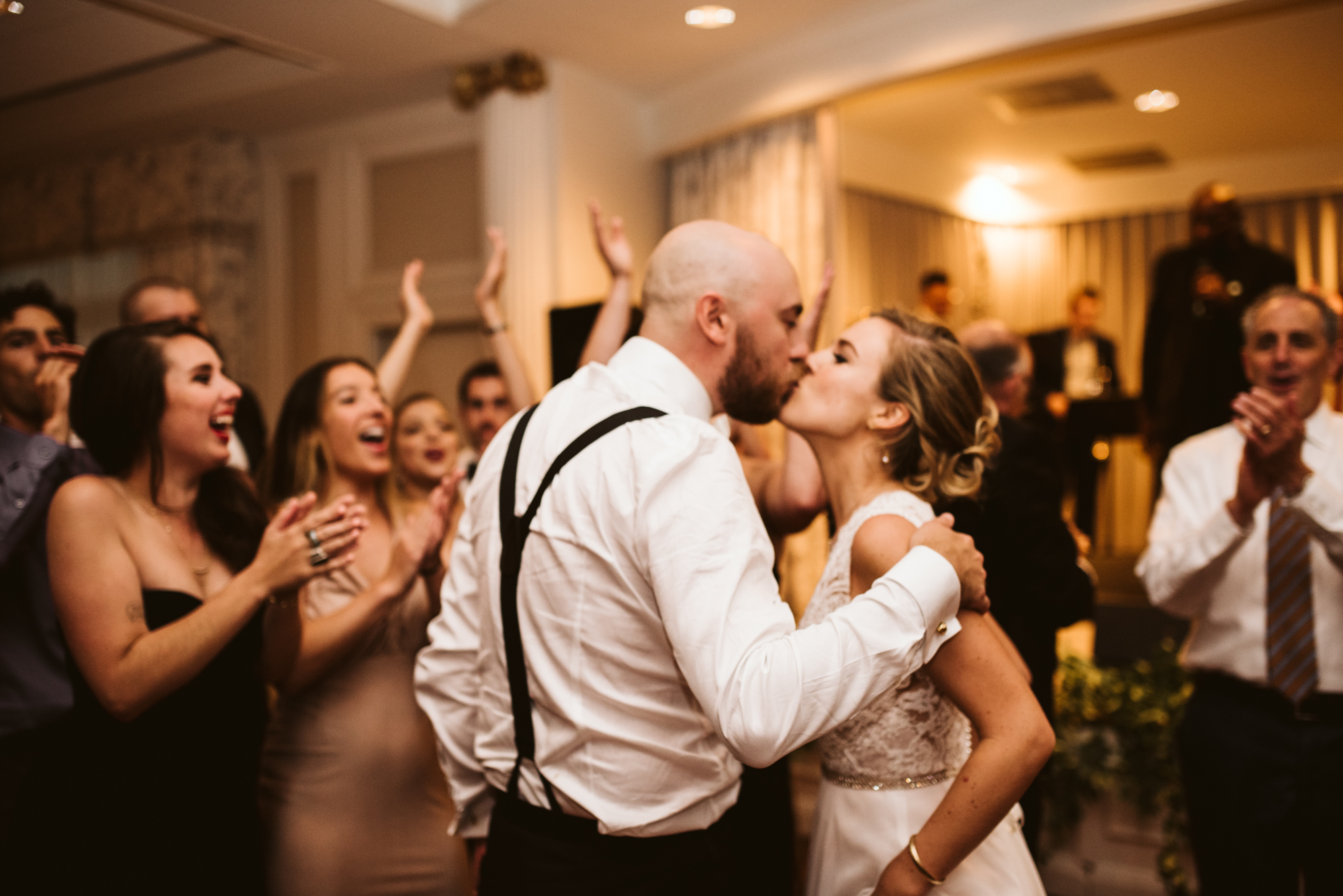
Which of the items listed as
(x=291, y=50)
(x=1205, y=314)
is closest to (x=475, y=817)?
(x=291, y=50)

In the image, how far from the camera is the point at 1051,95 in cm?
644

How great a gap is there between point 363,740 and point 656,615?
1.08 m

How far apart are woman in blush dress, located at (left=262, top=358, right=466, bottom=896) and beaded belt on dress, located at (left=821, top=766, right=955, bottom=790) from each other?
1.02 meters

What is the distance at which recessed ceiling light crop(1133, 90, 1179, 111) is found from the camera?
21.2 ft

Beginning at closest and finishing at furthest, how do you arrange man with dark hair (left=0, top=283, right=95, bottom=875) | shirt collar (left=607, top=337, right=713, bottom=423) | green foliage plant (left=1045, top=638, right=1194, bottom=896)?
shirt collar (left=607, top=337, right=713, bottom=423) → man with dark hair (left=0, top=283, right=95, bottom=875) → green foliage plant (left=1045, top=638, right=1194, bottom=896)

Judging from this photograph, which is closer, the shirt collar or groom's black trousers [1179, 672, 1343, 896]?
the shirt collar

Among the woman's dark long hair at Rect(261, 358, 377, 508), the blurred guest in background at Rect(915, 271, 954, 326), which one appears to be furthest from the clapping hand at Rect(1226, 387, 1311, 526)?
the blurred guest in background at Rect(915, 271, 954, 326)

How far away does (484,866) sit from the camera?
1640 mm

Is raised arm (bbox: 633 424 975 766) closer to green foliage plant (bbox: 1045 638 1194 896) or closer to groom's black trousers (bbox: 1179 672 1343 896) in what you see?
groom's black trousers (bbox: 1179 672 1343 896)

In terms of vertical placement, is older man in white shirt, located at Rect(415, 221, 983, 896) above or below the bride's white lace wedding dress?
above

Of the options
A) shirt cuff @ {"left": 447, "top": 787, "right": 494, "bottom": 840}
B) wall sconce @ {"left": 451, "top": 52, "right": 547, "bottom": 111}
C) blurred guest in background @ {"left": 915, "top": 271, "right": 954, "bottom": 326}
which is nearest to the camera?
shirt cuff @ {"left": 447, "top": 787, "right": 494, "bottom": 840}

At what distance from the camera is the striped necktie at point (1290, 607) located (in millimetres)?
2289

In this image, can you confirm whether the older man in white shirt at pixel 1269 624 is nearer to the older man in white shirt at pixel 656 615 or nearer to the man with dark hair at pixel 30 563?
the older man in white shirt at pixel 656 615

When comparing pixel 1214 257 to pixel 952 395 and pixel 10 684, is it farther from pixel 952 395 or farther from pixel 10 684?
pixel 10 684
